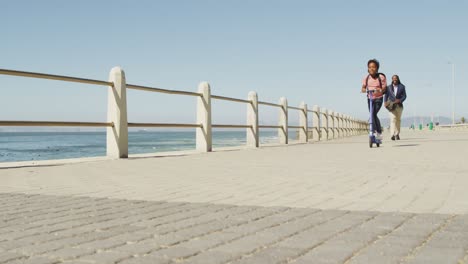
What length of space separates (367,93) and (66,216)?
9608 millimetres

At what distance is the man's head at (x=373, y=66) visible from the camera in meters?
11.7

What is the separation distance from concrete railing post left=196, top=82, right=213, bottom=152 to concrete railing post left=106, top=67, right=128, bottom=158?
276cm

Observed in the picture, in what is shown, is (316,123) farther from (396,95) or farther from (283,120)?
(396,95)

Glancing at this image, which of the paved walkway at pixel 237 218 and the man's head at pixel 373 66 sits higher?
the man's head at pixel 373 66

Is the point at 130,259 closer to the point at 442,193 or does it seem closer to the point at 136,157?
the point at 442,193

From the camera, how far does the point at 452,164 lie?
24.1 ft

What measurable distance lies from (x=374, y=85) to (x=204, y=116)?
3854mm

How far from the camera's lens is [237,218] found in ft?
11.1

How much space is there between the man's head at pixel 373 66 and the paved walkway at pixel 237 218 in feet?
19.1

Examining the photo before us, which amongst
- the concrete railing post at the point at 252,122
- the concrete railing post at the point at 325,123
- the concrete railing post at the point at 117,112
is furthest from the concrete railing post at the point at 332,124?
the concrete railing post at the point at 117,112

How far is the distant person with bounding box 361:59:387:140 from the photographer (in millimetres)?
11758

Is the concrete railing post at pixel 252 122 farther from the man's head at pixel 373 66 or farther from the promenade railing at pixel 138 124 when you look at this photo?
the man's head at pixel 373 66

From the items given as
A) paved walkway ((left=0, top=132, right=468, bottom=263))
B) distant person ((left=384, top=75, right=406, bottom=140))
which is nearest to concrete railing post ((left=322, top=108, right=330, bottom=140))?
distant person ((left=384, top=75, right=406, bottom=140))

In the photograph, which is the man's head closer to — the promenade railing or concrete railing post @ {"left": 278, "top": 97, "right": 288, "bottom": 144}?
the promenade railing
